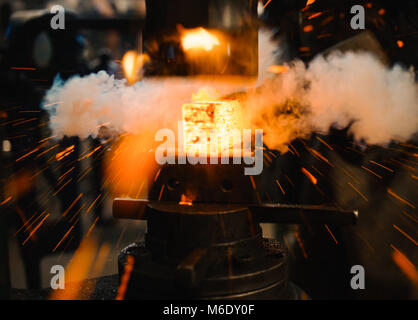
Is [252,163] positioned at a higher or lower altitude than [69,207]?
higher

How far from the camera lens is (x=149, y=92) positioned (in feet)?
5.90

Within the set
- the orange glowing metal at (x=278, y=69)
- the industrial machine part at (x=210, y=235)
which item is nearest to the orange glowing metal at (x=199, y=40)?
the industrial machine part at (x=210, y=235)

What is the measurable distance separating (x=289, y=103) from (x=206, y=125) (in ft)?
1.77

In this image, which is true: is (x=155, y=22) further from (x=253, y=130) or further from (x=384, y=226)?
(x=384, y=226)

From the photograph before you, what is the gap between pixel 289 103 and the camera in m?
1.86

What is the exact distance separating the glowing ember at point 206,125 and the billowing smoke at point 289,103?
286mm

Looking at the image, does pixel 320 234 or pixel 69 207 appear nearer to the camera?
pixel 320 234

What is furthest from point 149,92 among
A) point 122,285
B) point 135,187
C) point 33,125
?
point 135,187

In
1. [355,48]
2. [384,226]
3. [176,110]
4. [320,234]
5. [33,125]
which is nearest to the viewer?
[176,110]

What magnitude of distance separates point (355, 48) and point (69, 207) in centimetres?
309

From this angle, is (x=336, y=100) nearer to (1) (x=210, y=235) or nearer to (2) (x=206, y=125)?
(2) (x=206, y=125)

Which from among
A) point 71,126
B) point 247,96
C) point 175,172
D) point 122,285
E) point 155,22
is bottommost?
point 122,285

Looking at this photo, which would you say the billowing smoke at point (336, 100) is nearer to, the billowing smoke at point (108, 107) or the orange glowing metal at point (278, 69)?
the orange glowing metal at point (278, 69)

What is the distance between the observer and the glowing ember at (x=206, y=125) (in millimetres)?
1466
